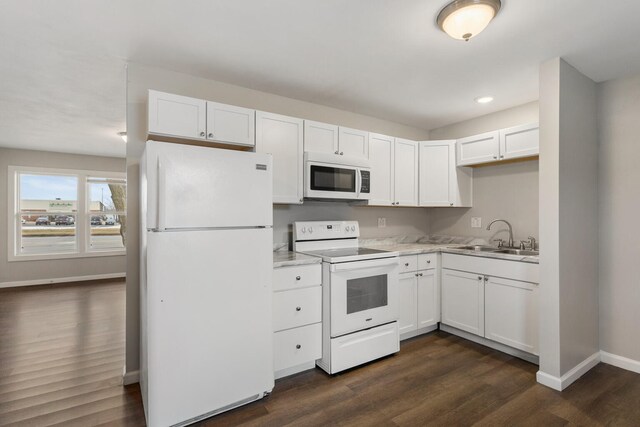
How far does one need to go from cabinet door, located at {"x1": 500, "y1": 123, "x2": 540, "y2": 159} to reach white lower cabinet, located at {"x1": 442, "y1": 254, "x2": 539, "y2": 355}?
107 centimetres

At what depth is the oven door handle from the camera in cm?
256

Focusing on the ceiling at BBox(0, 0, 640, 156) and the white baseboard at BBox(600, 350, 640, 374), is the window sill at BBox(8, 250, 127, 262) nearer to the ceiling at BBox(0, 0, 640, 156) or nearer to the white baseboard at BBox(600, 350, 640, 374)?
the ceiling at BBox(0, 0, 640, 156)

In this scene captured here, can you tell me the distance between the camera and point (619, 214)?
2.65m

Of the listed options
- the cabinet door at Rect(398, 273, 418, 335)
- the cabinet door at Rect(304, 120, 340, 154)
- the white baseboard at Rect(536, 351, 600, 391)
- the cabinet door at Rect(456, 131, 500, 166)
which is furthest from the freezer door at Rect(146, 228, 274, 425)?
the cabinet door at Rect(456, 131, 500, 166)

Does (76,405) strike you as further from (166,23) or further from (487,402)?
(487,402)

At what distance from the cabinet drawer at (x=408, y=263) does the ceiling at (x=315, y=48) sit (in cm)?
158

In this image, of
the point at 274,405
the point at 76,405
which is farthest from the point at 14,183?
the point at 274,405

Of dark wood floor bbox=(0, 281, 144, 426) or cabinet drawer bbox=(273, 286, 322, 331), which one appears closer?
dark wood floor bbox=(0, 281, 144, 426)

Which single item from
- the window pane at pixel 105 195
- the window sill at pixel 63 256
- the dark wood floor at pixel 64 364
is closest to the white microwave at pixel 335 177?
the dark wood floor at pixel 64 364

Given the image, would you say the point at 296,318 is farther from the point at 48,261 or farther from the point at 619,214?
the point at 48,261

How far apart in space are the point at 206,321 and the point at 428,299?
7.49 ft

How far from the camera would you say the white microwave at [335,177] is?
2822 millimetres

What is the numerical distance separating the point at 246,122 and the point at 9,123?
3.76m

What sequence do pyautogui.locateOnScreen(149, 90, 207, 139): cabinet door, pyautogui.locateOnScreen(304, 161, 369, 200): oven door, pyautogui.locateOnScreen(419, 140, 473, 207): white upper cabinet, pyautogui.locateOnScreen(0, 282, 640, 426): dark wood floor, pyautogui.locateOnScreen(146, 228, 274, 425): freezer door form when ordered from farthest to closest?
pyautogui.locateOnScreen(419, 140, 473, 207): white upper cabinet, pyautogui.locateOnScreen(304, 161, 369, 200): oven door, pyautogui.locateOnScreen(149, 90, 207, 139): cabinet door, pyautogui.locateOnScreen(0, 282, 640, 426): dark wood floor, pyautogui.locateOnScreen(146, 228, 274, 425): freezer door
